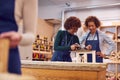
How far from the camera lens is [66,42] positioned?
2.43 metres

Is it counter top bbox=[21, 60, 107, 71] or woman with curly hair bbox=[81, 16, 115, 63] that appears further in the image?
woman with curly hair bbox=[81, 16, 115, 63]

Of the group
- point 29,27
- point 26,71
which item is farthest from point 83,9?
point 29,27

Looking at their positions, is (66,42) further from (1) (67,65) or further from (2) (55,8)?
(2) (55,8)

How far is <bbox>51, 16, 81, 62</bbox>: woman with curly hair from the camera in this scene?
236 cm

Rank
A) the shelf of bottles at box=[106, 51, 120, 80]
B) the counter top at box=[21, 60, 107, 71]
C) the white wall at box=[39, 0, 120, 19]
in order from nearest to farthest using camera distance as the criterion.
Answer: the counter top at box=[21, 60, 107, 71] < the shelf of bottles at box=[106, 51, 120, 80] < the white wall at box=[39, 0, 120, 19]

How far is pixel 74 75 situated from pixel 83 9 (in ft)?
13.4

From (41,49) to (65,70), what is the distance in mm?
3248

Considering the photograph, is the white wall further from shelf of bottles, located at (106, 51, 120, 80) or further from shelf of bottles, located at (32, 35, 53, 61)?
shelf of bottles, located at (106, 51, 120, 80)

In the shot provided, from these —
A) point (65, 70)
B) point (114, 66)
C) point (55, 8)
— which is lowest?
point (114, 66)

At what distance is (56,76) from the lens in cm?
191

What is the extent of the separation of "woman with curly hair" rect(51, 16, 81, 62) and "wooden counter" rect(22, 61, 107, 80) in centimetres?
45

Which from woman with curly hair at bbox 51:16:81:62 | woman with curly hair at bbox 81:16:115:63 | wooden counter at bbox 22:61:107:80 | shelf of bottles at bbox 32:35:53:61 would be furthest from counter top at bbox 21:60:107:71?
shelf of bottles at bbox 32:35:53:61

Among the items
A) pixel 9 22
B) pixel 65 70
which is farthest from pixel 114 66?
pixel 9 22

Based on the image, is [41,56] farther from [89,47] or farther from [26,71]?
[26,71]
